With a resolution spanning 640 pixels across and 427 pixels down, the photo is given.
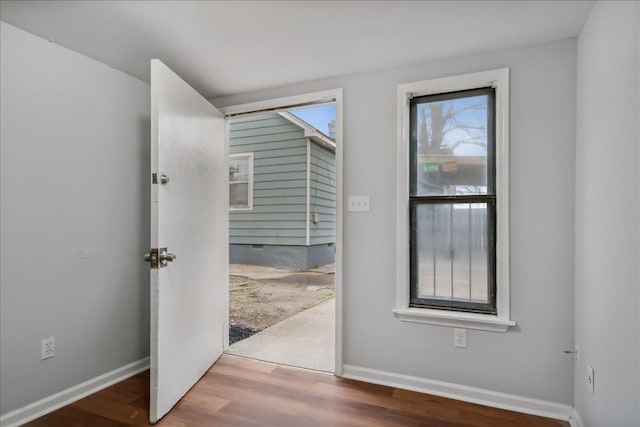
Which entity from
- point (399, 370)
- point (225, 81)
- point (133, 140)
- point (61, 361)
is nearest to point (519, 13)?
point (225, 81)

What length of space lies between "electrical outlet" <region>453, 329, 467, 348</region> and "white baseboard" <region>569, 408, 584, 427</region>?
0.64 metres

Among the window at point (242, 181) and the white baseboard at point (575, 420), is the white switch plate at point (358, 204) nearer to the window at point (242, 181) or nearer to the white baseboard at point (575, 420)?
the white baseboard at point (575, 420)

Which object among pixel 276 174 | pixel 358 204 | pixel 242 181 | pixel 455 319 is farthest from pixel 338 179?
pixel 242 181

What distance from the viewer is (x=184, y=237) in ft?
7.56

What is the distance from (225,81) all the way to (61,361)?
7.21 ft

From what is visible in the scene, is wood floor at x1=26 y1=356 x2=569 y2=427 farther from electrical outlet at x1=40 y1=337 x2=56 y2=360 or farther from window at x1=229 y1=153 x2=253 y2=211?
window at x1=229 y1=153 x2=253 y2=211

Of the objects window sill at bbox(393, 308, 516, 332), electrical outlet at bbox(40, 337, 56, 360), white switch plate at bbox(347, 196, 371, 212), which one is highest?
white switch plate at bbox(347, 196, 371, 212)

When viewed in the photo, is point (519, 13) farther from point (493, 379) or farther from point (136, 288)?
point (136, 288)

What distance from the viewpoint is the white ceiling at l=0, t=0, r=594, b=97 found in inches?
69.2

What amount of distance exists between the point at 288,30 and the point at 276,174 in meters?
5.10

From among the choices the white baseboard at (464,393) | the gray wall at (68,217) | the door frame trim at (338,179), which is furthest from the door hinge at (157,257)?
the white baseboard at (464,393)

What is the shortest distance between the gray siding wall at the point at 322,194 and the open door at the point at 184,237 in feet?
14.0

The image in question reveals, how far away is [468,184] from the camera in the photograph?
92.1 inches

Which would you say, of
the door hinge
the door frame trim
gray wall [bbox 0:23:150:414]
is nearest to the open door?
the door hinge
